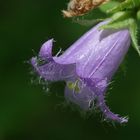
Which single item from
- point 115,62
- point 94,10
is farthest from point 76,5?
point 115,62

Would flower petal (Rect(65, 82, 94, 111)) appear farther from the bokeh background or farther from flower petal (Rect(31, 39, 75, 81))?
the bokeh background

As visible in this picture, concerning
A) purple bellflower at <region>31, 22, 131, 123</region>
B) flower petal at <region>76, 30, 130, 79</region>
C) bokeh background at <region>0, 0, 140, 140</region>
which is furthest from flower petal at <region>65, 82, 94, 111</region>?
bokeh background at <region>0, 0, 140, 140</region>

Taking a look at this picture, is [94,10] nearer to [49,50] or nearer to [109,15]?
[109,15]

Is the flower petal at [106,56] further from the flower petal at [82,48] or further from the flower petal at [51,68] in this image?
the flower petal at [51,68]

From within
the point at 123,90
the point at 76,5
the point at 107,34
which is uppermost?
the point at 76,5

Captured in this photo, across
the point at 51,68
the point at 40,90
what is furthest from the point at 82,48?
the point at 40,90

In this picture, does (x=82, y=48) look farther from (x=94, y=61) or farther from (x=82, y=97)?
(x=82, y=97)

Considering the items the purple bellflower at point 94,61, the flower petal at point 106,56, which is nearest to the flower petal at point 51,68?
the purple bellflower at point 94,61
